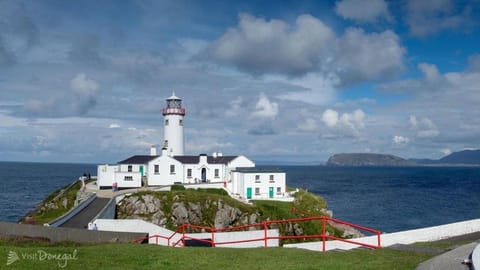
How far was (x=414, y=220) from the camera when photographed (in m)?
56.4

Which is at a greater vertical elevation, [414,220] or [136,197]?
[136,197]

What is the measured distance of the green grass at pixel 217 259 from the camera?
1155 centimetres

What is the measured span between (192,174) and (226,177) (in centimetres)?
445

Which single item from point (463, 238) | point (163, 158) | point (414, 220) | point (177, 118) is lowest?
point (414, 220)

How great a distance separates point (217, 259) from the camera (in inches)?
A: 504

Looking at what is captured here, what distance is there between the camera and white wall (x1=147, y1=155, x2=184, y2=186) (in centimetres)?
5144

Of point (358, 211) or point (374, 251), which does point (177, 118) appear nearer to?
point (358, 211)

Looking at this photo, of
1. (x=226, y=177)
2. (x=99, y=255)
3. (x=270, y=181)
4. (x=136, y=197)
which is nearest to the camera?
(x=99, y=255)

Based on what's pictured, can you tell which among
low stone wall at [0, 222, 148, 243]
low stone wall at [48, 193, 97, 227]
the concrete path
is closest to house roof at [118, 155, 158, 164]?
low stone wall at [48, 193, 97, 227]

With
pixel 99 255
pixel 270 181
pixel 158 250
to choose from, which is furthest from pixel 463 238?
pixel 270 181

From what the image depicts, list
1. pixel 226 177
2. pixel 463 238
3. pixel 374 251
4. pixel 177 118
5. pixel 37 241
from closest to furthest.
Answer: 1. pixel 374 251
2. pixel 37 241
3. pixel 463 238
4. pixel 226 177
5. pixel 177 118

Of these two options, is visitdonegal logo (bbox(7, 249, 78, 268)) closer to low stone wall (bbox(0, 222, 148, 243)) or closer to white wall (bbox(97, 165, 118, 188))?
low stone wall (bbox(0, 222, 148, 243))

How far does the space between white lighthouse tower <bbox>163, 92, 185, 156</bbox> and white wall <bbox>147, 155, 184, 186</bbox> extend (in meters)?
8.46

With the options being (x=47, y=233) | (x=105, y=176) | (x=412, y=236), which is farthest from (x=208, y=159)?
(x=412, y=236)
